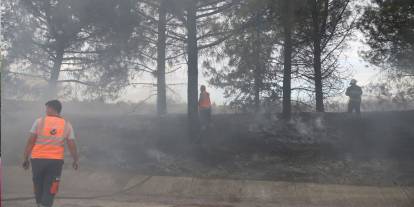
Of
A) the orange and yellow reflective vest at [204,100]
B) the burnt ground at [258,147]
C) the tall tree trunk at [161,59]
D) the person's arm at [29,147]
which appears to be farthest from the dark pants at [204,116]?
the person's arm at [29,147]

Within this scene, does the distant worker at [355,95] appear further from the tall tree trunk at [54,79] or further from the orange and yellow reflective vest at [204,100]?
the tall tree trunk at [54,79]

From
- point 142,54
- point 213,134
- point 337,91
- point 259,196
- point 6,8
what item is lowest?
point 259,196

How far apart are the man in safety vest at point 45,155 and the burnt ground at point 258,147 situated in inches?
204

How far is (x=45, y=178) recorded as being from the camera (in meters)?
6.37

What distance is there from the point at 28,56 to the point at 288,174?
9940 millimetres

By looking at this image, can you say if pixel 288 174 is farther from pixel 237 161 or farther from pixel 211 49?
pixel 211 49

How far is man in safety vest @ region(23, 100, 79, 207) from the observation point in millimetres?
6305

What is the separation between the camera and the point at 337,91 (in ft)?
59.6

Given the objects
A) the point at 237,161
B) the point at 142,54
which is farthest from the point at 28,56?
the point at 237,161

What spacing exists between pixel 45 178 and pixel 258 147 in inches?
296

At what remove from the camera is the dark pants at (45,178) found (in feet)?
20.7

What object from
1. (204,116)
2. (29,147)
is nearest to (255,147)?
(204,116)

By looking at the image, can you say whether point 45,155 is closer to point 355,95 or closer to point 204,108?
point 204,108

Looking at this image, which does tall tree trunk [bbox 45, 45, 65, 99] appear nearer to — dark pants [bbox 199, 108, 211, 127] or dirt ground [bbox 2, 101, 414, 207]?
dirt ground [bbox 2, 101, 414, 207]
